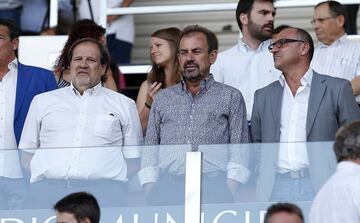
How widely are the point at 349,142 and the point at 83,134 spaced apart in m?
2.56

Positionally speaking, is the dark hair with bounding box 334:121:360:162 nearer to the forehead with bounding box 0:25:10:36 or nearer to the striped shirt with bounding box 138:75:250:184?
the striped shirt with bounding box 138:75:250:184

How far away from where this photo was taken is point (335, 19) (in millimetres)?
13266

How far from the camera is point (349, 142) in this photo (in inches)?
374

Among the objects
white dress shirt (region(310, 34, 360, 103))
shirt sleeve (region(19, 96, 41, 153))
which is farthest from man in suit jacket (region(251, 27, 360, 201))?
shirt sleeve (region(19, 96, 41, 153))

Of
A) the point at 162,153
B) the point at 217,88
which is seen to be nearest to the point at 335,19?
the point at 217,88

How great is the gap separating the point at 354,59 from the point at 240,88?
3.32 feet

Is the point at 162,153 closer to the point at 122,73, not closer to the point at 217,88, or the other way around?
the point at 217,88

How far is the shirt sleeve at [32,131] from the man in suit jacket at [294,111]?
5.05ft

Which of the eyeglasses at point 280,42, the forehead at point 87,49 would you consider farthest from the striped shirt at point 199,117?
the forehead at point 87,49

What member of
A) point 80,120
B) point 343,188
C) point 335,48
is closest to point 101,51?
point 80,120

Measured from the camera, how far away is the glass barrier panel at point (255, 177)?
10438 millimetres

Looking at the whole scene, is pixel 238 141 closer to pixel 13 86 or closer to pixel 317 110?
pixel 317 110

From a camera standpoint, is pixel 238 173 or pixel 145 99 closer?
pixel 238 173

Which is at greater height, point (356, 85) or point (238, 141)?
point (356, 85)
